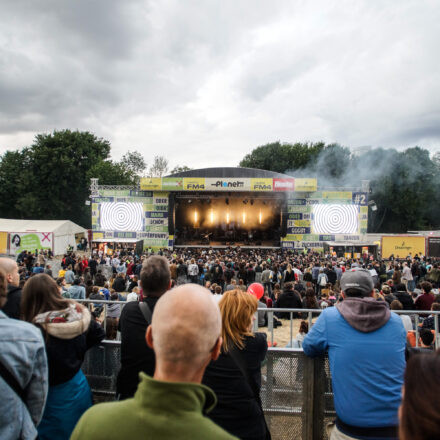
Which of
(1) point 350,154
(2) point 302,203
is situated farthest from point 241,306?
(1) point 350,154

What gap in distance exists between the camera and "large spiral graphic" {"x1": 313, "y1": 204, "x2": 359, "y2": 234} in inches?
875

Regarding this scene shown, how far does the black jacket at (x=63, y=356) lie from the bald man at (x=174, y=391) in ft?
3.79

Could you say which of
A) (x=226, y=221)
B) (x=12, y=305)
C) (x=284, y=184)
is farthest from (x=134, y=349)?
(x=226, y=221)

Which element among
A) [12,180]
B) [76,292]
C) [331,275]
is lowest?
[331,275]

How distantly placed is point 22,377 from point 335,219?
22906 mm

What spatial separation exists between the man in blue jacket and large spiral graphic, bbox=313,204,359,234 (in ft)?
70.8

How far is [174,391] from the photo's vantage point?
2.99 ft

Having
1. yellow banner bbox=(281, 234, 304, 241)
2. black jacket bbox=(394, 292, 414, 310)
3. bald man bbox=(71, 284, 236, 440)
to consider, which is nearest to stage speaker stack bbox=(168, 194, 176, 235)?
yellow banner bbox=(281, 234, 304, 241)

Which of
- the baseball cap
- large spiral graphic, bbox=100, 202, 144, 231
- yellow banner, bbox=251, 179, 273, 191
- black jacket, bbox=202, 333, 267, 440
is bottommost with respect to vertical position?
black jacket, bbox=202, 333, 267, 440

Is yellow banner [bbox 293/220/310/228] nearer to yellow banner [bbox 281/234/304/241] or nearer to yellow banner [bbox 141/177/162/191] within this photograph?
yellow banner [bbox 281/234/304/241]

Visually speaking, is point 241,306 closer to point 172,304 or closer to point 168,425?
point 172,304

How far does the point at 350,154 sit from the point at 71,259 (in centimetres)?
3823

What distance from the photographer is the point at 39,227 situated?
2108cm

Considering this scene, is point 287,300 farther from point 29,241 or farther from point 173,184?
point 29,241
